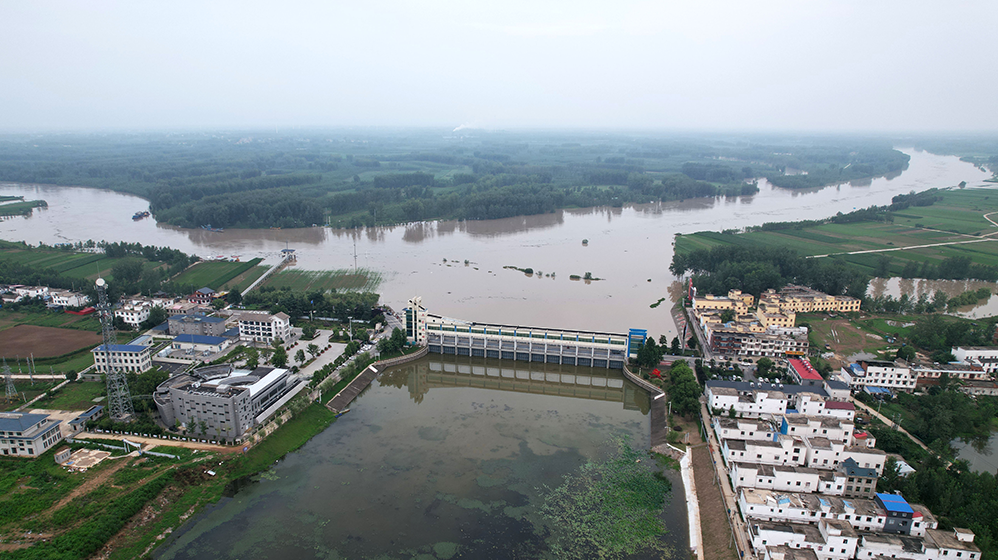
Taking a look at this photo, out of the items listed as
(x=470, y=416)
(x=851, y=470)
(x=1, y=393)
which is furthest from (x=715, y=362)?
(x=1, y=393)

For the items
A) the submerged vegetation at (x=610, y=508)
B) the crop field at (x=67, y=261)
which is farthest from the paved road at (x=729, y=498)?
the crop field at (x=67, y=261)

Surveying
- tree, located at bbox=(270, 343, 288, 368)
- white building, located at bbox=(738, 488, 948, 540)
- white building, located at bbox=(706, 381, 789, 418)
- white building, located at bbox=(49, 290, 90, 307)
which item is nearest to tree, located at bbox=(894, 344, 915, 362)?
white building, located at bbox=(706, 381, 789, 418)

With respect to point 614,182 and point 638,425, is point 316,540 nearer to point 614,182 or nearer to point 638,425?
point 638,425

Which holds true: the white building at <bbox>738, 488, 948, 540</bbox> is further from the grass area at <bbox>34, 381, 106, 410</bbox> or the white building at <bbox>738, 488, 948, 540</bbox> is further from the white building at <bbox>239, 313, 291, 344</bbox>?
the grass area at <bbox>34, 381, 106, 410</bbox>

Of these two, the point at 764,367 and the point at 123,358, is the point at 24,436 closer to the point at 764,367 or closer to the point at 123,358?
the point at 123,358

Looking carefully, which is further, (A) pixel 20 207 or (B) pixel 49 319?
(A) pixel 20 207

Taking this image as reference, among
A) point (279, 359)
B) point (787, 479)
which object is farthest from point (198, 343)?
point (787, 479)
